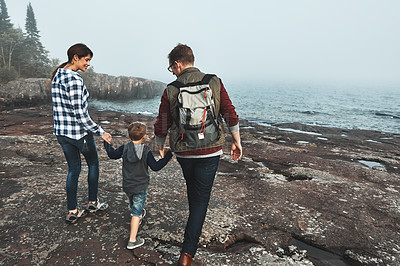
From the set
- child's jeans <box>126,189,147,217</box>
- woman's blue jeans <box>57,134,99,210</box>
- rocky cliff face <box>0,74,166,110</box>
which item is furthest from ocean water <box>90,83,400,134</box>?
child's jeans <box>126,189,147,217</box>

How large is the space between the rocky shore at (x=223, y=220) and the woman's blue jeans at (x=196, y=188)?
43cm

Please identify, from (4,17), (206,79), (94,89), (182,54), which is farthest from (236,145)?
(4,17)

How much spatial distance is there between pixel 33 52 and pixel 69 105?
54688 mm

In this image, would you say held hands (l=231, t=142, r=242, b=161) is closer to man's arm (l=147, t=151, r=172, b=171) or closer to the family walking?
the family walking

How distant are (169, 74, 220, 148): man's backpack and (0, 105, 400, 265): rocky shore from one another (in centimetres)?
166

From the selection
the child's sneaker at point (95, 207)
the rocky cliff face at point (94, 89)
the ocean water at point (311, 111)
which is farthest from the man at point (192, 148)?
the rocky cliff face at point (94, 89)

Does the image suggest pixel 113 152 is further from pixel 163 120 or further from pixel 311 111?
pixel 311 111

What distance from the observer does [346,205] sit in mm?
4953

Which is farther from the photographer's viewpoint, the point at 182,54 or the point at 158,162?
the point at 158,162

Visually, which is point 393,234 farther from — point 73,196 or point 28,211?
point 28,211

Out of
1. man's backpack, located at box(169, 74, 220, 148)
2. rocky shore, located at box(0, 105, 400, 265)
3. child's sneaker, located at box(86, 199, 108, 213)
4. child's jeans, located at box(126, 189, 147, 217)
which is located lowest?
rocky shore, located at box(0, 105, 400, 265)

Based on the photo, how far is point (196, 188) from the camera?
280 centimetres

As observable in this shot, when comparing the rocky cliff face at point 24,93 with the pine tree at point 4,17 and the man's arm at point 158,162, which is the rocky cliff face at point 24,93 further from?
the pine tree at point 4,17

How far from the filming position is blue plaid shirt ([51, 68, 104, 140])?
3.22 metres
